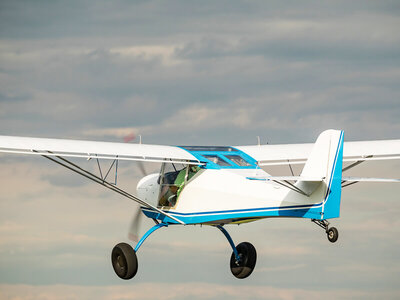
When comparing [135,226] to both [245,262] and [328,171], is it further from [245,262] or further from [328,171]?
[328,171]

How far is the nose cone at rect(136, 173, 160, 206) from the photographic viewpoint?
21031mm

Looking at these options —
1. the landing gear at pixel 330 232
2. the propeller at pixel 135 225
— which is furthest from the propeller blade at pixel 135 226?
the landing gear at pixel 330 232

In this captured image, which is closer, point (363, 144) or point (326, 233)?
point (326, 233)

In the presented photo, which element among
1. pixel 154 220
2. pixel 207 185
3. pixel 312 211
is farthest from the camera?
pixel 154 220

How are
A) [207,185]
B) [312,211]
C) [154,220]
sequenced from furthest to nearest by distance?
1. [154,220]
2. [207,185]
3. [312,211]

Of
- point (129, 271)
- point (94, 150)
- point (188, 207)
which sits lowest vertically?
point (129, 271)

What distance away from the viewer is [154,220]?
21188 millimetres

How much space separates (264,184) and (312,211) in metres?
1.23

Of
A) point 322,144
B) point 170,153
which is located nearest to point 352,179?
point 322,144

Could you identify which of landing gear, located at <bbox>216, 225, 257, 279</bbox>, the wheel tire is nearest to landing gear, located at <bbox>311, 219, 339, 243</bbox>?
the wheel tire

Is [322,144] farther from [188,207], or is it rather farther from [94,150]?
[94,150]

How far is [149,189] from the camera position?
69.7ft

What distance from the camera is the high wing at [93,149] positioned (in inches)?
789

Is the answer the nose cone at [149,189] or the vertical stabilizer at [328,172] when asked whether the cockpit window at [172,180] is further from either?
the vertical stabilizer at [328,172]
